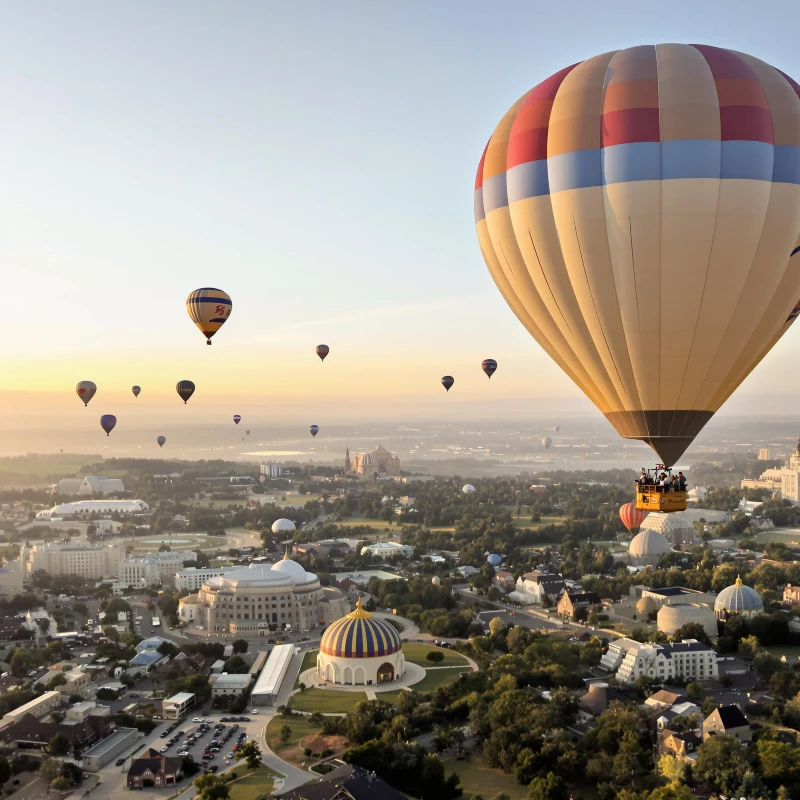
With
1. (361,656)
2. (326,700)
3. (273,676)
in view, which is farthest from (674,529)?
(326,700)

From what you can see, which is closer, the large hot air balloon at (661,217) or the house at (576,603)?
→ the large hot air balloon at (661,217)

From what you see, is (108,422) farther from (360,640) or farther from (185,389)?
(360,640)

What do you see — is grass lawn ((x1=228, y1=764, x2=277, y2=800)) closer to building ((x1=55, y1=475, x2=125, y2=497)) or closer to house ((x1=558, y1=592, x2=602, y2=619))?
house ((x1=558, y1=592, x2=602, y2=619))

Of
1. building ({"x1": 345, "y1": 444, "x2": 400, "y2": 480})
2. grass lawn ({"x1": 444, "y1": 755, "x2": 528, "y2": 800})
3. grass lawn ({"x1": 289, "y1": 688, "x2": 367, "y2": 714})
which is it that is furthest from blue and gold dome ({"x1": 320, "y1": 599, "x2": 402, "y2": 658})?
building ({"x1": 345, "y1": 444, "x2": 400, "y2": 480})

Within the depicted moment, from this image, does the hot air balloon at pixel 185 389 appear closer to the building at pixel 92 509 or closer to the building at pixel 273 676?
the building at pixel 273 676

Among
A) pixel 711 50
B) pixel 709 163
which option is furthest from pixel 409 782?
pixel 711 50

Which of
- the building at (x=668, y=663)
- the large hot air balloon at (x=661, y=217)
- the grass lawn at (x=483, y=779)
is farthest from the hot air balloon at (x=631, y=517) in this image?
the large hot air balloon at (x=661, y=217)
